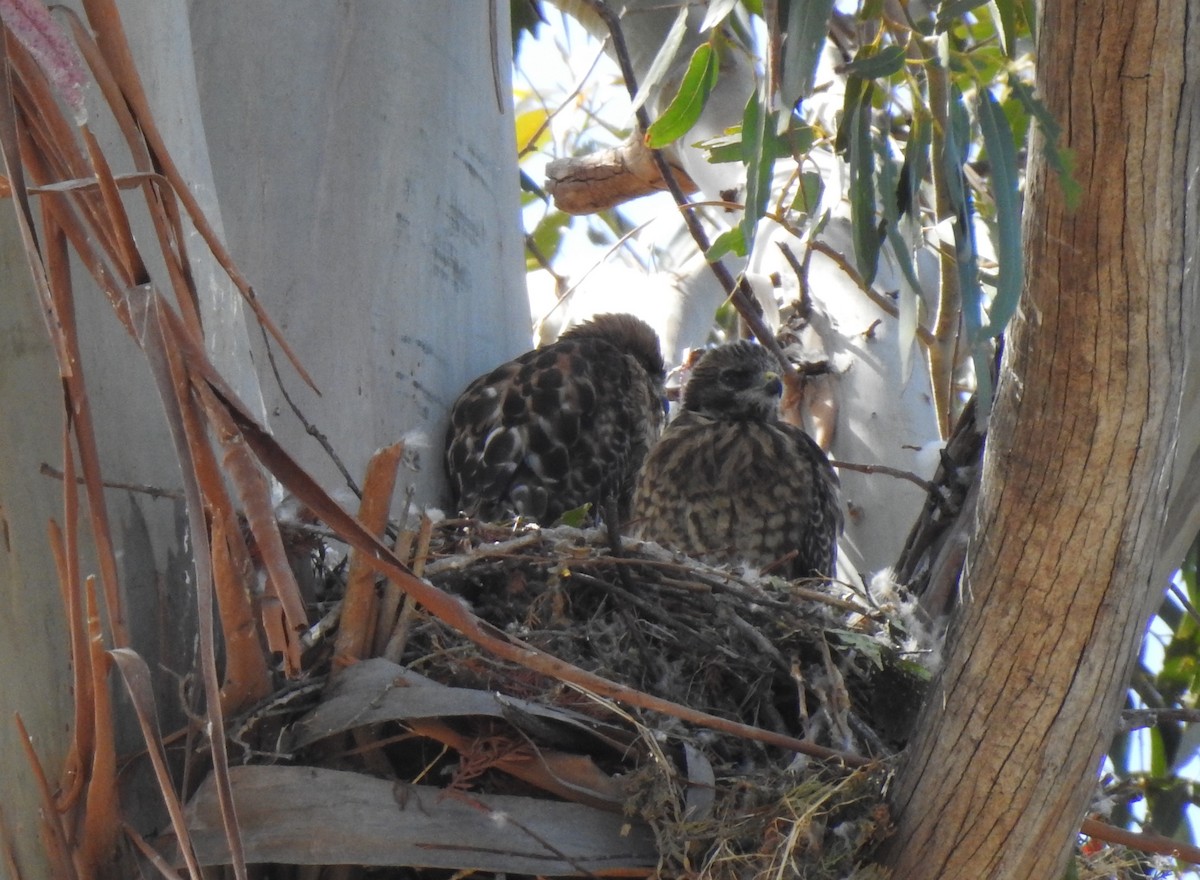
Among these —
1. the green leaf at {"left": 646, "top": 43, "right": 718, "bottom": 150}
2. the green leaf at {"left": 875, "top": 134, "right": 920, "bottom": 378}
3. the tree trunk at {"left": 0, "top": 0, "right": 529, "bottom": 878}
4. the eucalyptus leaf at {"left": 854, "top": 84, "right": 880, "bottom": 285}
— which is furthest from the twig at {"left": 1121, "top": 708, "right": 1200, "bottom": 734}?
the tree trunk at {"left": 0, "top": 0, "right": 529, "bottom": 878}

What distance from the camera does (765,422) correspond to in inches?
134

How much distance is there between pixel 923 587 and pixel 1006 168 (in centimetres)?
73

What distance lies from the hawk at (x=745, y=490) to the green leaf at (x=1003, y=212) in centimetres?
146


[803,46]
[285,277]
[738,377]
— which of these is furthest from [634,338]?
[803,46]

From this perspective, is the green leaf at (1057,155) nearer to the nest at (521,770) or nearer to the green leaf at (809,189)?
the nest at (521,770)

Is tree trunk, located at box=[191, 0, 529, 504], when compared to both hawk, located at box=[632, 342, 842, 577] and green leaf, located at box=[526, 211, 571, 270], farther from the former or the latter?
green leaf, located at box=[526, 211, 571, 270]

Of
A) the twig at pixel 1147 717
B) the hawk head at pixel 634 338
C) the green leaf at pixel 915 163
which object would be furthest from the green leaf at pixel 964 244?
the hawk head at pixel 634 338

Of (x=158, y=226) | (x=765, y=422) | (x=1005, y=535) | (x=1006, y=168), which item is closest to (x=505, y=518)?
(x=765, y=422)

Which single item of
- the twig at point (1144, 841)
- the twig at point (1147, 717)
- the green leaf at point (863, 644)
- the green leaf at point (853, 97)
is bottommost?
the twig at point (1144, 841)

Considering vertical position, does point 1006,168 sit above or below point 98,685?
above

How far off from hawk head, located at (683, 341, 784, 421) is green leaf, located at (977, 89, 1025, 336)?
166cm

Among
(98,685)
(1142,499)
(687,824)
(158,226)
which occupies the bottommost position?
(687,824)

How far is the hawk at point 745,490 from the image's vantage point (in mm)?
3176

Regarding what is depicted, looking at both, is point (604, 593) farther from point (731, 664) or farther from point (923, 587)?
point (923, 587)
